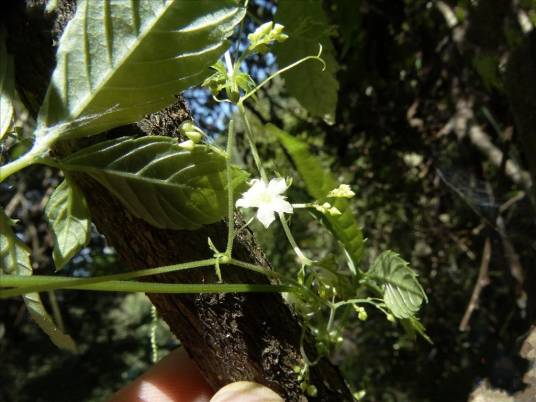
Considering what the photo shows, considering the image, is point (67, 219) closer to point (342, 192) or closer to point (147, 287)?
point (147, 287)

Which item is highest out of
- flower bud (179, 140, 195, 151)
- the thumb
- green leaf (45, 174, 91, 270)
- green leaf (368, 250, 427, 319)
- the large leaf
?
the large leaf

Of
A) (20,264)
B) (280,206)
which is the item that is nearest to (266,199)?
(280,206)

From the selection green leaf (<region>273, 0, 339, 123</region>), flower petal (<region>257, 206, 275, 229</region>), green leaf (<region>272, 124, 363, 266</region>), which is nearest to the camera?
flower petal (<region>257, 206, 275, 229</region>)

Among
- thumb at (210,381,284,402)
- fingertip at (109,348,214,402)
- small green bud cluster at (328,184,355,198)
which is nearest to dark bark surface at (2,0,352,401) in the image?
thumb at (210,381,284,402)

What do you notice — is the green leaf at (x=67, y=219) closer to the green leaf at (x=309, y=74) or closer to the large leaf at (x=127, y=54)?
the large leaf at (x=127, y=54)

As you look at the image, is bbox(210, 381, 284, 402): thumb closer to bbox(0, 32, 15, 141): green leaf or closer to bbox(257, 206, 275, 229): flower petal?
bbox(257, 206, 275, 229): flower petal

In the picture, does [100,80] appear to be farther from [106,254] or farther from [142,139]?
[106,254]

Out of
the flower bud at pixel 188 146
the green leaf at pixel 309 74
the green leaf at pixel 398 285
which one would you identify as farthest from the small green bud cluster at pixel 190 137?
the green leaf at pixel 309 74
